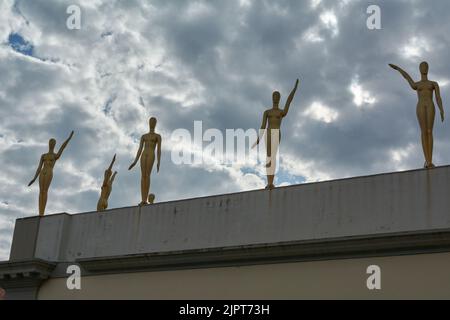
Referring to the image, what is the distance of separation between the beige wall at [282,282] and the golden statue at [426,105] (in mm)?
2449

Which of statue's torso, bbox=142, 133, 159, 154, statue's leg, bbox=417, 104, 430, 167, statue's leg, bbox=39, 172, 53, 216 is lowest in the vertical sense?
statue's leg, bbox=39, 172, 53, 216

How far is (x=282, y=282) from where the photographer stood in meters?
14.8

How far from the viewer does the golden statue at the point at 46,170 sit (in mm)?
19109

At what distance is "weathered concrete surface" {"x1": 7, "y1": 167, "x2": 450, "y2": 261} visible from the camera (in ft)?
45.7

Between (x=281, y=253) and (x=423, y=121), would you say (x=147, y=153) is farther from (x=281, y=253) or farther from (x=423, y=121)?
(x=423, y=121)

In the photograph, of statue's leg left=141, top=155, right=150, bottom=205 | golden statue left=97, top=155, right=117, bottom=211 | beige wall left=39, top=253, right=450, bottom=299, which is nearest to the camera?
beige wall left=39, top=253, right=450, bottom=299

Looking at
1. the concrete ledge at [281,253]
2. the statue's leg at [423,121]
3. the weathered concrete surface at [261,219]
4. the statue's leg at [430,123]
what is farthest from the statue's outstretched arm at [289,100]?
the concrete ledge at [281,253]

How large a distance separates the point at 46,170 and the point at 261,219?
22.4ft

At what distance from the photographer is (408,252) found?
13469mm

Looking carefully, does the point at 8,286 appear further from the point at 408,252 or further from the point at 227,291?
the point at 408,252

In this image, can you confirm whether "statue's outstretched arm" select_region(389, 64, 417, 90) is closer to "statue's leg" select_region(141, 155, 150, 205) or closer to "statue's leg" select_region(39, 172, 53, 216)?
"statue's leg" select_region(141, 155, 150, 205)

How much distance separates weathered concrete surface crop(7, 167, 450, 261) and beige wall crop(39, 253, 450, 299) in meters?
0.63

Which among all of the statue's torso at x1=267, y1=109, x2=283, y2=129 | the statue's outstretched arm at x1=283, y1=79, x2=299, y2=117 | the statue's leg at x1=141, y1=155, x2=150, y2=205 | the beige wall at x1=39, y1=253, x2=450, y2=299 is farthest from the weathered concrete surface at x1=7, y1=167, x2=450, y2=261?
the statue's outstretched arm at x1=283, y1=79, x2=299, y2=117

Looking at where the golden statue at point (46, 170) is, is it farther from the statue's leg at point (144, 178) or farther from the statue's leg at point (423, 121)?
the statue's leg at point (423, 121)
